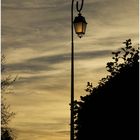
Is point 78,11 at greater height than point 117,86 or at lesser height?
greater

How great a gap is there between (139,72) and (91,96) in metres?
2.90

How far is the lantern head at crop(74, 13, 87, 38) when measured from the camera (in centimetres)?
2167

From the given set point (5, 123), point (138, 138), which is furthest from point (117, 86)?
point (5, 123)

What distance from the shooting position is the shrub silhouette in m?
20.5

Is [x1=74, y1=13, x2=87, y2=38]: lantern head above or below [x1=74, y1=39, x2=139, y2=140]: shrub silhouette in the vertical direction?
above

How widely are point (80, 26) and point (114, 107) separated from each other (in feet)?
10.5

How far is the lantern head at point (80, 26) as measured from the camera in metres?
21.7

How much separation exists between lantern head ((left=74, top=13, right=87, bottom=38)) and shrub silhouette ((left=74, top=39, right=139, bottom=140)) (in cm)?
228

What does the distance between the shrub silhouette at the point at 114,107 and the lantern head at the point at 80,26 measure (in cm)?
228

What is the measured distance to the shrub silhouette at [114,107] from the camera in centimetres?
2045

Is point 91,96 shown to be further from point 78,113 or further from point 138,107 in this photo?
point 138,107

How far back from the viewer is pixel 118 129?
20703mm

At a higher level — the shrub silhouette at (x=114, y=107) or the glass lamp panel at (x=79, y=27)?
the glass lamp panel at (x=79, y=27)

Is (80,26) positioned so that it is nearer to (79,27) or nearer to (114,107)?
(79,27)
